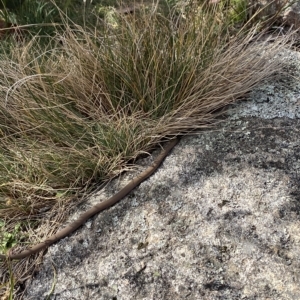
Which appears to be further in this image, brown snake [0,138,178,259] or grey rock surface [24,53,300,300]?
brown snake [0,138,178,259]

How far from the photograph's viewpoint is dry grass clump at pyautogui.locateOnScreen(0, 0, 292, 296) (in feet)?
5.00

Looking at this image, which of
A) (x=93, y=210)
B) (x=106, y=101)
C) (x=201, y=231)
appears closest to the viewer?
(x=201, y=231)

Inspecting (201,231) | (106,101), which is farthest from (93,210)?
(106,101)

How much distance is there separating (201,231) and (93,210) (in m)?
0.38

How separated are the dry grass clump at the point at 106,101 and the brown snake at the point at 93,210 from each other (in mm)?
57

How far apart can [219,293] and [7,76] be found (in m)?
1.28

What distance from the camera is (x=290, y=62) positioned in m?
1.84

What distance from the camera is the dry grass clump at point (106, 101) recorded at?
5.00ft

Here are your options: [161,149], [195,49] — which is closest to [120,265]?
[161,149]

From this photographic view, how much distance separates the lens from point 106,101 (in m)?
1.72

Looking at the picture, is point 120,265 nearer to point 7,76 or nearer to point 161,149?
point 161,149

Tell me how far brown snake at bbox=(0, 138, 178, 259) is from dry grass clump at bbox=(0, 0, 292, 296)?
2.2 inches

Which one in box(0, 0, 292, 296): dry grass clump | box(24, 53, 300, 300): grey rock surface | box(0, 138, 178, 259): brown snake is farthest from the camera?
box(0, 0, 292, 296): dry grass clump

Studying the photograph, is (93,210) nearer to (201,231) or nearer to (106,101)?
(201,231)
